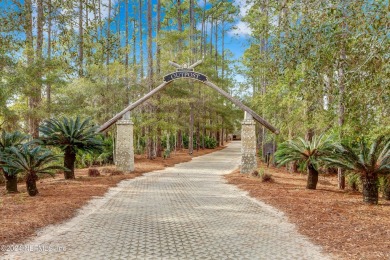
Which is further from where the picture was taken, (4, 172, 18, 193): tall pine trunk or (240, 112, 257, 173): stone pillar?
(240, 112, 257, 173): stone pillar

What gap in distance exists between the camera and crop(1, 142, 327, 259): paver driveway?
18.2 ft

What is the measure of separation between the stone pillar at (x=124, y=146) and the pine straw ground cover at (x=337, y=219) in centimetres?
767

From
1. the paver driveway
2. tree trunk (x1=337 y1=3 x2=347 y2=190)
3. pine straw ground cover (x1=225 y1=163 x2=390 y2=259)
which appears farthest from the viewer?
tree trunk (x1=337 y1=3 x2=347 y2=190)

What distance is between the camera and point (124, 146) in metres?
18.3

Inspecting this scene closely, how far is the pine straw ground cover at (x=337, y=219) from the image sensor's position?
19.6ft

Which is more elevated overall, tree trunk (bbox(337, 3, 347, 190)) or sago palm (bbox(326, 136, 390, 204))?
tree trunk (bbox(337, 3, 347, 190))

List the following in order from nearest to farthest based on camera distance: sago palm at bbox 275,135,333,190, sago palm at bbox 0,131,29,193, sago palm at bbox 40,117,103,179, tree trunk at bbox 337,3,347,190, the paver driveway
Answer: the paver driveway, tree trunk at bbox 337,3,347,190, sago palm at bbox 0,131,29,193, sago palm at bbox 275,135,333,190, sago palm at bbox 40,117,103,179

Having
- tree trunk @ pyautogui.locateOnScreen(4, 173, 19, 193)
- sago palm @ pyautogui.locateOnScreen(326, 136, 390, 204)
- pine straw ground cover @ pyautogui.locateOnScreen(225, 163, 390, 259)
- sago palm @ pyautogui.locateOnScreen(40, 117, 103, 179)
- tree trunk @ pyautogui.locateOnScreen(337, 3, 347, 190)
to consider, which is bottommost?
pine straw ground cover @ pyautogui.locateOnScreen(225, 163, 390, 259)

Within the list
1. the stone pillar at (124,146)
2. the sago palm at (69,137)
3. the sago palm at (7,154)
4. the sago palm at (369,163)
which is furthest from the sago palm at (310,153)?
the sago palm at (7,154)

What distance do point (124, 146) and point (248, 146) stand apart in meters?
6.74

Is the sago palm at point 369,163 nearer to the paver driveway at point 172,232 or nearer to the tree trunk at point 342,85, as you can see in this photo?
the tree trunk at point 342,85

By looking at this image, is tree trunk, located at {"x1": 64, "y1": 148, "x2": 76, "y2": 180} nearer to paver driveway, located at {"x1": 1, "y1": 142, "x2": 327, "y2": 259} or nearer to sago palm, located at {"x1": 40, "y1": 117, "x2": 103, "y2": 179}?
sago palm, located at {"x1": 40, "y1": 117, "x2": 103, "y2": 179}

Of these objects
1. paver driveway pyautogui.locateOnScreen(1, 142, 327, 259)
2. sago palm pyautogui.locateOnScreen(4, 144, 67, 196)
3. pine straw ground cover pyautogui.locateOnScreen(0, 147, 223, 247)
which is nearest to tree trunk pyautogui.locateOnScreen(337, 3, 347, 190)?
paver driveway pyautogui.locateOnScreen(1, 142, 327, 259)

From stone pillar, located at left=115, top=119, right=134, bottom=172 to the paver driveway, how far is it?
287 inches
